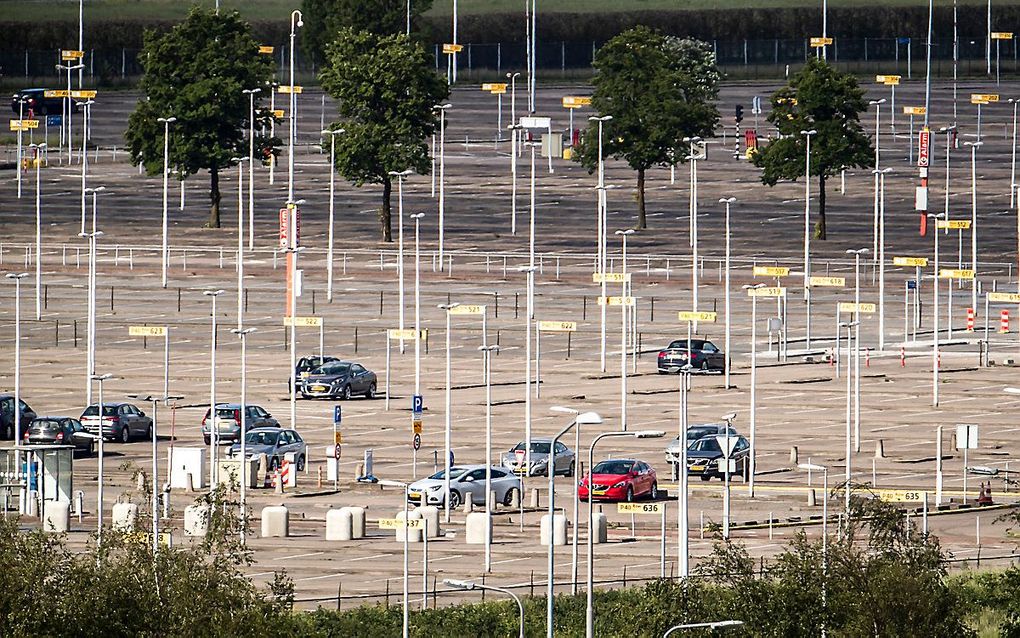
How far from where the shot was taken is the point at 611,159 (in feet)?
488

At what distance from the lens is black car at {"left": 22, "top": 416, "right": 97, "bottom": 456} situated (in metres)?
72.2

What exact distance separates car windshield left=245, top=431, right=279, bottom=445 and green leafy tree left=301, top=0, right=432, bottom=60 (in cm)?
7473

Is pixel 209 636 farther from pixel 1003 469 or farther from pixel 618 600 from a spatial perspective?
pixel 1003 469

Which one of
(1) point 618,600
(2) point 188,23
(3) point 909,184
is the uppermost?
(2) point 188,23

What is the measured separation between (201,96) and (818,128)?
102ft

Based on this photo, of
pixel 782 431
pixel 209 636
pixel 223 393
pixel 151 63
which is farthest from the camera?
pixel 151 63

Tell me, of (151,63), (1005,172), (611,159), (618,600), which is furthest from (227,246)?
(618,600)

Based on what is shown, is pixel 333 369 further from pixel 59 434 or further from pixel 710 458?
pixel 710 458

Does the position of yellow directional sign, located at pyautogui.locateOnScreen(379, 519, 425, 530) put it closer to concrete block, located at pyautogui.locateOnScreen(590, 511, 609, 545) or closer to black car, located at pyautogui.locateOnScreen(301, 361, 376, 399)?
concrete block, located at pyautogui.locateOnScreen(590, 511, 609, 545)

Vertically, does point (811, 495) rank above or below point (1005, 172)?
below

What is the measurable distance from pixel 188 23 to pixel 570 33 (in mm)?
58558

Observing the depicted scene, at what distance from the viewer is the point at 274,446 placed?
2822 inches

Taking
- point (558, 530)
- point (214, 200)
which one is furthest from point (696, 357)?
point (214, 200)

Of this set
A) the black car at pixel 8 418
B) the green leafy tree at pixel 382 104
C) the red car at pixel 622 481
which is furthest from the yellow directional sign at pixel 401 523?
the green leafy tree at pixel 382 104
